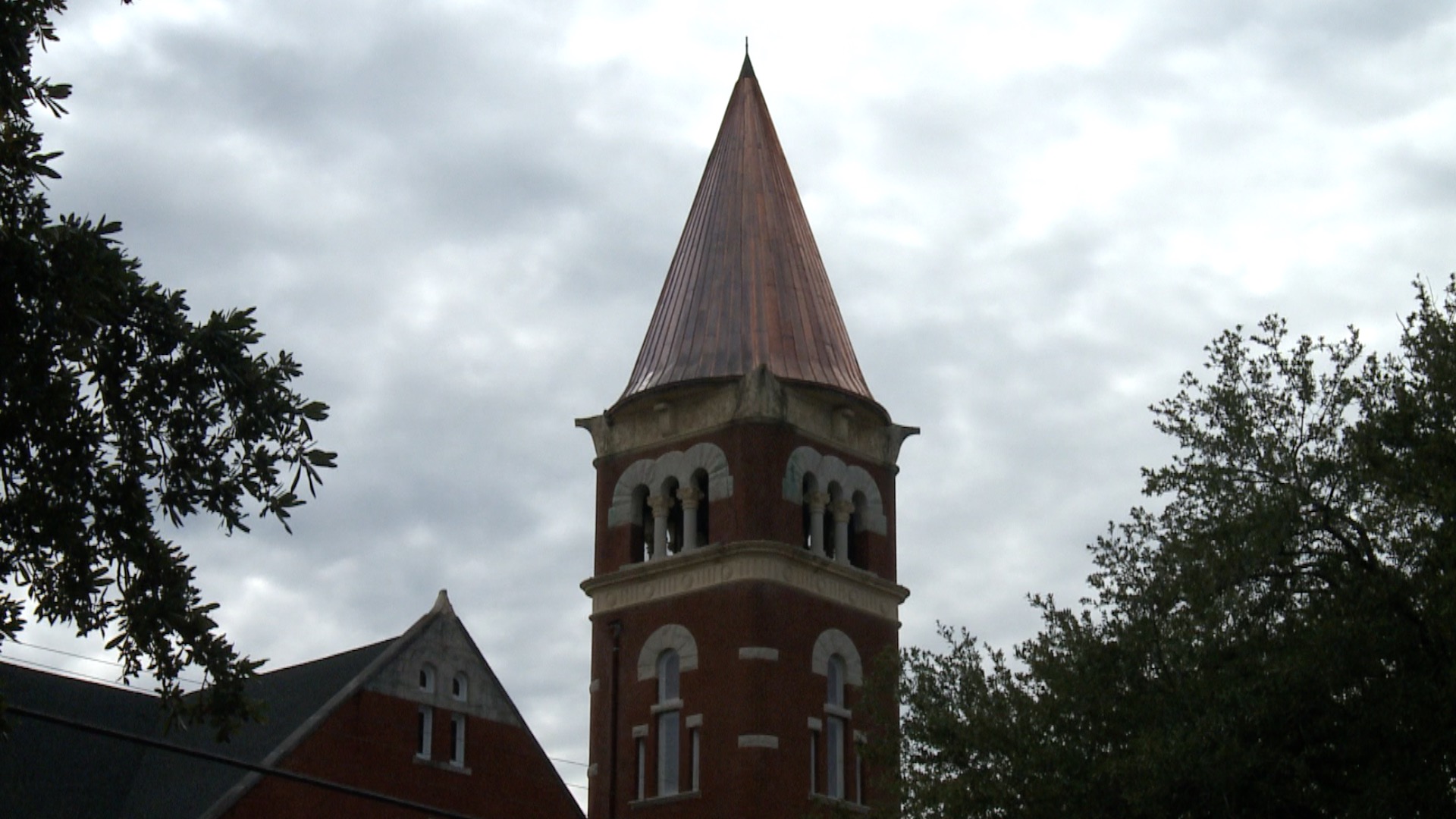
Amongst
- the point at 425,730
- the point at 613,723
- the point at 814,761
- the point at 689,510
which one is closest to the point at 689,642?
the point at 613,723

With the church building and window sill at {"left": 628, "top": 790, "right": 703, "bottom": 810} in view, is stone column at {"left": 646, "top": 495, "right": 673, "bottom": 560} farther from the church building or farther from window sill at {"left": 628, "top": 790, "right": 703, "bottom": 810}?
window sill at {"left": 628, "top": 790, "right": 703, "bottom": 810}

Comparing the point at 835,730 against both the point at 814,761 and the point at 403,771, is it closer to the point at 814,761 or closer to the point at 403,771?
the point at 814,761

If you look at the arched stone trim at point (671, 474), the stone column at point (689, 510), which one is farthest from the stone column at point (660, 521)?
the stone column at point (689, 510)

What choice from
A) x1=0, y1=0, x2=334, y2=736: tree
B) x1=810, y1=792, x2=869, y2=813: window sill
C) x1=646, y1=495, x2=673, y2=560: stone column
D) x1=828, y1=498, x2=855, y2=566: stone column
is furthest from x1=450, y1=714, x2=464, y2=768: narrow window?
x1=0, y1=0, x2=334, y2=736: tree

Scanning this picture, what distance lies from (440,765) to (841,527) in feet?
35.1

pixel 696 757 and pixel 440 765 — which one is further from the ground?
pixel 696 757

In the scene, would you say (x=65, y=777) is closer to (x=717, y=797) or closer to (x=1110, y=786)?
(x=717, y=797)

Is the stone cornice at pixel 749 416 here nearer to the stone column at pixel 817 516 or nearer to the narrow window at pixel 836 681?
the stone column at pixel 817 516

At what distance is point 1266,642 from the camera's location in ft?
76.3

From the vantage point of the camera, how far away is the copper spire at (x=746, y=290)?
42.7m

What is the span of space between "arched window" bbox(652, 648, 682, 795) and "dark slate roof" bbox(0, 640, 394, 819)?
6.31m

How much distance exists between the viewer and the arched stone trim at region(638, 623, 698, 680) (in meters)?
40.4

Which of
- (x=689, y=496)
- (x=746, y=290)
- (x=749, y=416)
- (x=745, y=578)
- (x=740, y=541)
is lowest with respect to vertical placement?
(x=745, y=578)

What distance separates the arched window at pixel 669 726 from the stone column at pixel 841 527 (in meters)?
4.41
